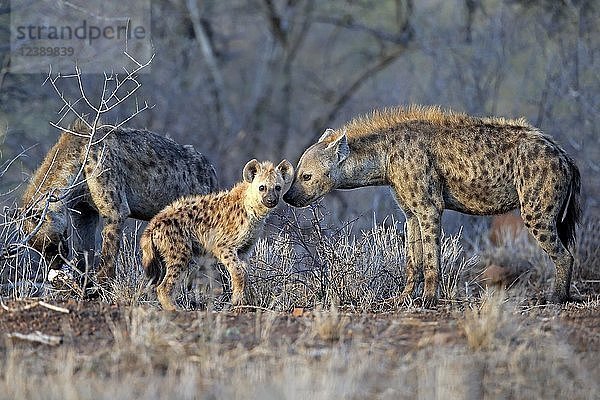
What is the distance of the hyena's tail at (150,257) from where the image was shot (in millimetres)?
8203

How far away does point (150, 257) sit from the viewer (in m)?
8.21

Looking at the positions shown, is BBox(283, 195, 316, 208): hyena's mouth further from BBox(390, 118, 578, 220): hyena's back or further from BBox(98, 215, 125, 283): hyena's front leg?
BBox(98, 215, 125, 283): hyena's front leg

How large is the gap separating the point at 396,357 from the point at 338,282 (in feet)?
7.90

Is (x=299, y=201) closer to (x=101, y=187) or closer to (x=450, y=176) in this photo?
(x=450, y=176)

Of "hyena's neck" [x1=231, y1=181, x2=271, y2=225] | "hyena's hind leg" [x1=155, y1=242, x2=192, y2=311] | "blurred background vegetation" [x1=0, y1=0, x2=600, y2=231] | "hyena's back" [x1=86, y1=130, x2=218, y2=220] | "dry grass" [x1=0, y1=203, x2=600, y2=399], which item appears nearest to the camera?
"dry grass" [x1=0, y1=203, x2=600, y2=399]

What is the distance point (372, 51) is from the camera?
73.8 feet

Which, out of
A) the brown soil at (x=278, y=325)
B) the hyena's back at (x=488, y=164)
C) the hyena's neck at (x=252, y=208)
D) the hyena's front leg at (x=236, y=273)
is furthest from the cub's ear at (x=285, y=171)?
the brown soil at (x=278, y=325)

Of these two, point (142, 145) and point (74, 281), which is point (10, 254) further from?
point (142, 145)

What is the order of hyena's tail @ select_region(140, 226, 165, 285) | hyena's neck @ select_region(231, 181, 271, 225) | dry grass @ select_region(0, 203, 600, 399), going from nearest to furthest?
dry grass @ select_region(0, 203, 600, 399) < hyena's neck @ select_region(231, 181, 271, 225) < hyena's tail @ select_region(140, 226, 165, 285)

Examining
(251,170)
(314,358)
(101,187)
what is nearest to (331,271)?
(251,170)

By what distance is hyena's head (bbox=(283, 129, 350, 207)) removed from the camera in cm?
834

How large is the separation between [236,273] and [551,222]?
217 cm

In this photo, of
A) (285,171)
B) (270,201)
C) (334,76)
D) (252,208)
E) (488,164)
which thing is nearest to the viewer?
(270,201)

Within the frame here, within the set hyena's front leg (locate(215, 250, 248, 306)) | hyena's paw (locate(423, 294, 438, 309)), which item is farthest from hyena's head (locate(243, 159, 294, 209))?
hyena's paw (locate(423, 294, 438, 309))
